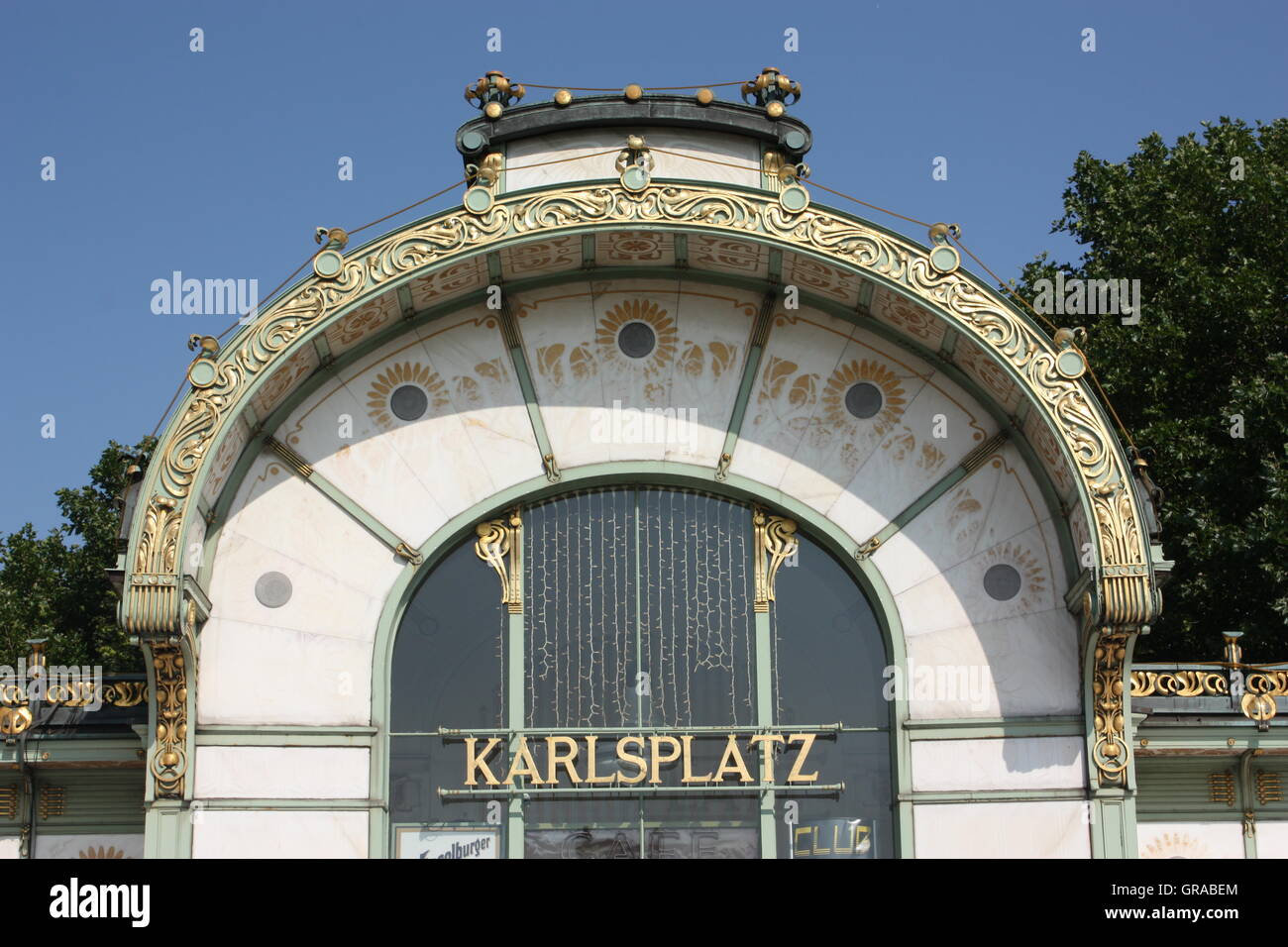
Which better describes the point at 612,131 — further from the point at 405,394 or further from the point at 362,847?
the point at 362,847

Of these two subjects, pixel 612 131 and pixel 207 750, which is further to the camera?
pixel 612 131

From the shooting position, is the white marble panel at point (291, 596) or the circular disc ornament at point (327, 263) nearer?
the circular disc ornament at point (327, 263)

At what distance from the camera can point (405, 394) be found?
2016 cm

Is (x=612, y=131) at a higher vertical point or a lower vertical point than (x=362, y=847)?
higher

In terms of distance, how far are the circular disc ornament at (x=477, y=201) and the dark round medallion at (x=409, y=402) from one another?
2.07 metres

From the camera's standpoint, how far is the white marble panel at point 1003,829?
18.7 metres

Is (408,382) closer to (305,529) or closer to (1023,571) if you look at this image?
(305,529)

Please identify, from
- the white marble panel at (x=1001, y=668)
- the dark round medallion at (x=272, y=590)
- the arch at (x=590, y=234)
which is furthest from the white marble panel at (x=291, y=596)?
the white marble panel at (x=1001, y=668)

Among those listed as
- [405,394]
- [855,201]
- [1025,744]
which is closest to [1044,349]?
[855,201]

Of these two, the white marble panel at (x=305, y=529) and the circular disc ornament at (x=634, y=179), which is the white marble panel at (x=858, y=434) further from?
the white marble panel at (x=305, y=529)

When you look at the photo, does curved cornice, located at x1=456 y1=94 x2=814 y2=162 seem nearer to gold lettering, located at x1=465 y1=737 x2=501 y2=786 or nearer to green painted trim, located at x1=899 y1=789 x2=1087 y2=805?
gold lettering, located at x1=465 y1=737 x2=501 y2=786

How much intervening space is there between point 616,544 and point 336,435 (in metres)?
3.01

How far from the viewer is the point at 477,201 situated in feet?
62.9
